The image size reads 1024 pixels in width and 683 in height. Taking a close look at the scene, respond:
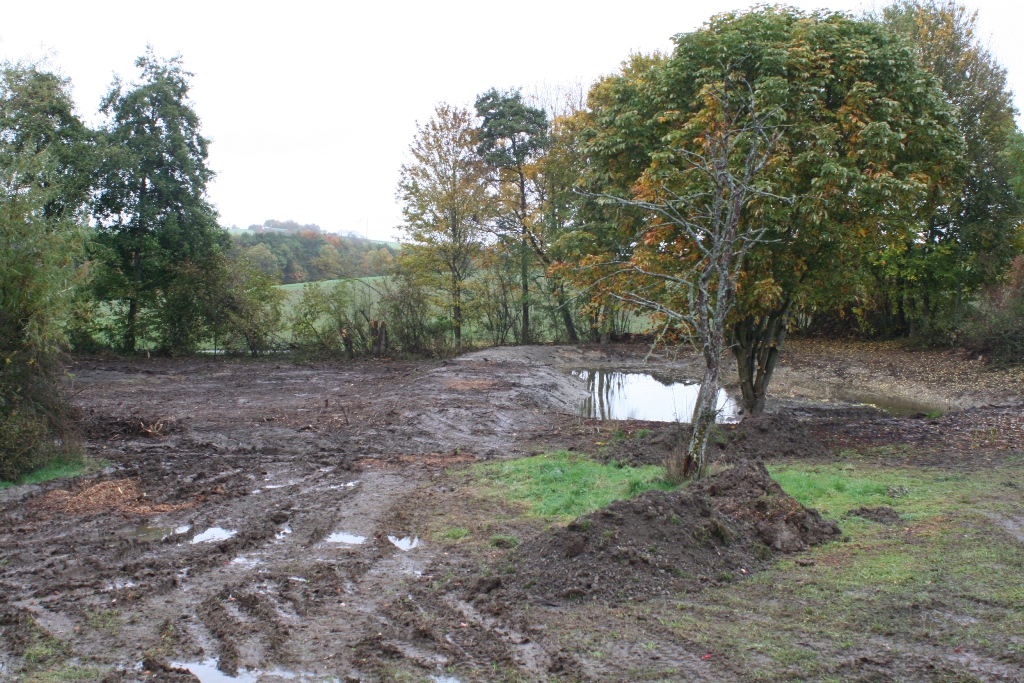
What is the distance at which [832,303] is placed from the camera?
1290 centimetres

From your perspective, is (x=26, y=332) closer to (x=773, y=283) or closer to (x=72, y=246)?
(x=72, y=246)

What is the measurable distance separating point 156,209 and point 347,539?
21.9 metres

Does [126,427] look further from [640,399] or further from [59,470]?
[640,399]

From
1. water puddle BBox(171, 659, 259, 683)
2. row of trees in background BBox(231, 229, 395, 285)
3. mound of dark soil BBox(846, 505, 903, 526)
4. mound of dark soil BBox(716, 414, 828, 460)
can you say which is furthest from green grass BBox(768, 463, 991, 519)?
row of trees in background BBox(231, 229, 395, 285)

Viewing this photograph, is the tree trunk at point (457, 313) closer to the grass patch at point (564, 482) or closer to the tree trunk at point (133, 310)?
the tree trunk at point (133, 310)

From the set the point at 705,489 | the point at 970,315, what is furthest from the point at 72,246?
the point at 970,315

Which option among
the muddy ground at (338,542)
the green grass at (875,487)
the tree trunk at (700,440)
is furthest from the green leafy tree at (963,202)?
the tree trunk at (700,440)

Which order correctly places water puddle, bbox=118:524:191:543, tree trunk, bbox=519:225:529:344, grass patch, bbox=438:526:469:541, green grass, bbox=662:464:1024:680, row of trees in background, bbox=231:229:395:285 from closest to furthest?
green grass, bbox=662:464:1024:680 < grass patch, bbox=438:526:469:541 < water puddle, bbox=118:524:191:543 < tree trunk, bbox=519:225:529:344 < row of trees in background, bbox=231:229:395:285

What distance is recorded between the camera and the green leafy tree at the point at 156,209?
2480cm

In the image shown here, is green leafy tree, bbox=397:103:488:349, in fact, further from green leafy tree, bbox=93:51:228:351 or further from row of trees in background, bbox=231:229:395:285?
green leafy tree, bbox=93:51:228:351

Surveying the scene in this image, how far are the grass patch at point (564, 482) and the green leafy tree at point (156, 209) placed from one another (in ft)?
63.9

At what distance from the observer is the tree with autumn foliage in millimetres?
11070

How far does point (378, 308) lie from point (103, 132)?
1081cm

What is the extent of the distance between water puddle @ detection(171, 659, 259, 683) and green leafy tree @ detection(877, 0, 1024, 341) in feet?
80.4
